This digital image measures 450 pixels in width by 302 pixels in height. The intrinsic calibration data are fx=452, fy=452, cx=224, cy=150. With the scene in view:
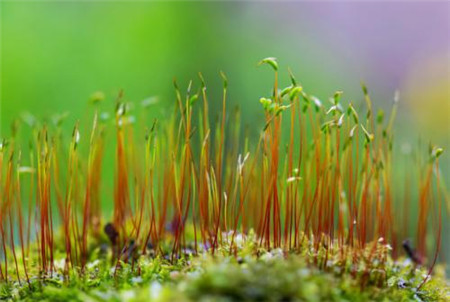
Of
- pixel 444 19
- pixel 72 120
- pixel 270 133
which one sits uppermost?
pixel 444 19

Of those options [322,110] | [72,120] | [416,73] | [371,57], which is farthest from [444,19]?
[322,110]

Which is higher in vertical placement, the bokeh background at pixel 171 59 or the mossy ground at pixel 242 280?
the bokeh background at pixel 171 59

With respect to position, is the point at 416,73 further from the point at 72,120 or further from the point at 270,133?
the point at 270,133

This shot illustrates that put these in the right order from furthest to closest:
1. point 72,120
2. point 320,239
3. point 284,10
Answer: point 284,10
point 72,120
point 320,239

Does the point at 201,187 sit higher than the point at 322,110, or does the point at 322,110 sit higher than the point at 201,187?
the point at 322,110

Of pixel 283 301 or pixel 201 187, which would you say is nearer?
pixel 283 301
